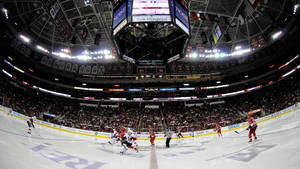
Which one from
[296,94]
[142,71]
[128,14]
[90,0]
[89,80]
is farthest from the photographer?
[89,80]

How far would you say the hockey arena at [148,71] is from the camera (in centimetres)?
1696

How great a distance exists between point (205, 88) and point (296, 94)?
46.6 ft

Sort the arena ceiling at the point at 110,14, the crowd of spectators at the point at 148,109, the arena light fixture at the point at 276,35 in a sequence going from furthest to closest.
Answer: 1. the crowd of spectators at the point at 148,109
2. the arena light fixture at the point at 276,35
3. the arena ceiling at the point at 110,14

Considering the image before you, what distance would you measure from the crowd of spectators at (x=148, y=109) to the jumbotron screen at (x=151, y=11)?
1699 cm

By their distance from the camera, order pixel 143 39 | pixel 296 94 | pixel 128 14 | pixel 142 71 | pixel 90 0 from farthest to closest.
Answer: pixel 142 71 < pixel 296 94 < pixel 90 0 < pixel 143 39 < pixel 128 14

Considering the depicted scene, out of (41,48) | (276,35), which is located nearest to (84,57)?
(41,48)

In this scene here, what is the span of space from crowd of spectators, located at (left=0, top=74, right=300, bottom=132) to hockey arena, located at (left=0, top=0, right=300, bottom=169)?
0.60 feet

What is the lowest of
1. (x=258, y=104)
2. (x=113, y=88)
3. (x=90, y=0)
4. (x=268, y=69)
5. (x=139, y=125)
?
(x=139, y=125)

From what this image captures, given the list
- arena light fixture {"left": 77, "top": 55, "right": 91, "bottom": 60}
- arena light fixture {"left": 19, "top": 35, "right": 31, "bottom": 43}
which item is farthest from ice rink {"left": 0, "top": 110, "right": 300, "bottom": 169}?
arena light fixture {"left": 19, "top": 35, "right": 31, "bottom": 43}

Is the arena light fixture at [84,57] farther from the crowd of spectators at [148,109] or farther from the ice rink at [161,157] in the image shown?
the ice rink at [161,157]

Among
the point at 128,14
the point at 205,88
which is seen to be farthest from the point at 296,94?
the point at 128,14

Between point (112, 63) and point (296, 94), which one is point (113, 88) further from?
point (296, 94)

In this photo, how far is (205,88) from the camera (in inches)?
1254

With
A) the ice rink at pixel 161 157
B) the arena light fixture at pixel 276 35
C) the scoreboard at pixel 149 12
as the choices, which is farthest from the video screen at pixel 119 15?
the arena light fixture at pixel 276 35
